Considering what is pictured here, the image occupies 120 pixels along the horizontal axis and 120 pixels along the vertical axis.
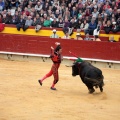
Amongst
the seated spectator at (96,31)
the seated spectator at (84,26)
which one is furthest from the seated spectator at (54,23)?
the seated spectator at (96,31)

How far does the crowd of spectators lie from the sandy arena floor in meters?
2.48

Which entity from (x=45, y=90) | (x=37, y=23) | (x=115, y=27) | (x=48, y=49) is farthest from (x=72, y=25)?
(x=45, y=90)

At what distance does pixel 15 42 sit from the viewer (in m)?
20.2

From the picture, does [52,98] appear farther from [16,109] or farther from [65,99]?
[16,109]

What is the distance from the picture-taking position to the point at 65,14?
1942 centimetres

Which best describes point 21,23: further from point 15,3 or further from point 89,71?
point 89,71

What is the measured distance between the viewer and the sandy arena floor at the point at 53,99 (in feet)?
32.8

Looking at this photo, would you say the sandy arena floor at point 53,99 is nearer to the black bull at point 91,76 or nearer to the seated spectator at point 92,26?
the black bull at point 91,76

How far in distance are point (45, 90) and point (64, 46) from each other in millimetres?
6490

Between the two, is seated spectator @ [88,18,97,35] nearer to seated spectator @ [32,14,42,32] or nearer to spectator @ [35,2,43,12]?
seated spectator @ [32,14,42,32]

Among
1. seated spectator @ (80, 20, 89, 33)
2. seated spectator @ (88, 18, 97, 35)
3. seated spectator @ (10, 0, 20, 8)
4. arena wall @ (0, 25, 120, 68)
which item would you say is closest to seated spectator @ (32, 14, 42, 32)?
arena wall @ (0, 25, 120, 68)

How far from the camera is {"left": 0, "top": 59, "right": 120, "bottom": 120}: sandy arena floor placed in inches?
393

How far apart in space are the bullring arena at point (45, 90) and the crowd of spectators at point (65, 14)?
0.68 metres

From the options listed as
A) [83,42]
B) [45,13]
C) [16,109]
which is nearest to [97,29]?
[83,42]
